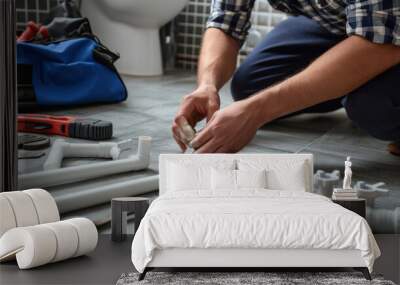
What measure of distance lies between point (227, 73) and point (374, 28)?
12.4 inches

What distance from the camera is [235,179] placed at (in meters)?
1.37

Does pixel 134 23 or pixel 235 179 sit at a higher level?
pixel 134 23

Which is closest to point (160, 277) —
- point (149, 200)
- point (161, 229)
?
point (161, 229)

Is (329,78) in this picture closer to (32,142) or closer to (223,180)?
(223,180)

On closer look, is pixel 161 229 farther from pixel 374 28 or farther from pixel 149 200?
pixel 374 28

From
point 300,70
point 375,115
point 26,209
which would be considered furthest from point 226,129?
point 26,209

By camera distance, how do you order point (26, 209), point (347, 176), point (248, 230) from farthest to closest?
point (347, 176)
point (26, 209)
point (248, 230)

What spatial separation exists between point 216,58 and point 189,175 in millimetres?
296

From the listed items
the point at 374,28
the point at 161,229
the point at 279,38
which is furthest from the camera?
the point at 279,38

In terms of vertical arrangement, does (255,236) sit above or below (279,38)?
below

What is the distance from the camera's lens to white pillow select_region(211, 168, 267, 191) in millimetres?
1371

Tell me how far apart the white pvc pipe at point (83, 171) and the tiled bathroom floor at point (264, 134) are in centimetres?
1

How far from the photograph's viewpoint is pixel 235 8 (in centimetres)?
158

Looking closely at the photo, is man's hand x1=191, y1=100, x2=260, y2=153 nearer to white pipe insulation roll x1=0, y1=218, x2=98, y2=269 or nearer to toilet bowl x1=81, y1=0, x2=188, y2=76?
toilet bowl x1=81, y1=0, x2=188, y2=76
